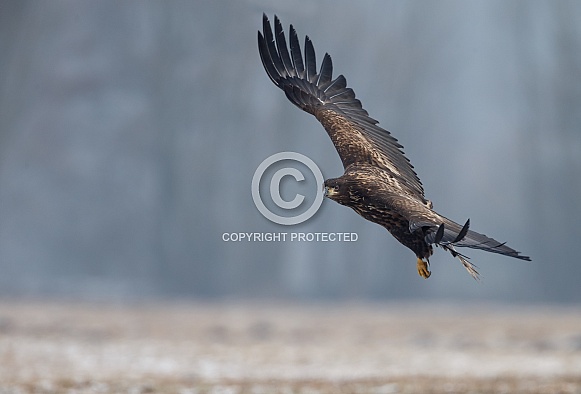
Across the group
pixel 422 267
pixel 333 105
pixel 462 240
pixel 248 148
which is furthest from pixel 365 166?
pixel 248 148

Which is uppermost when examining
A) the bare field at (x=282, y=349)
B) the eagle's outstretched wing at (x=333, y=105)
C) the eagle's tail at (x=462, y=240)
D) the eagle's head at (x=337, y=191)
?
the eagle's outstretched wing at (x=333, y=105)

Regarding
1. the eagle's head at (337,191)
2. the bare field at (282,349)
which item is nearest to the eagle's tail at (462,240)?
the eagle's head at (337,191)

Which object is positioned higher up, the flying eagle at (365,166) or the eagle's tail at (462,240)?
the flying eagle at (365,166)

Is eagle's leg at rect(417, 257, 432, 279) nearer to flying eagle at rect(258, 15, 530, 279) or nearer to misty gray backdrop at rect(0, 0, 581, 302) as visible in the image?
flying eagle at rect(258, 15, 530, 279)

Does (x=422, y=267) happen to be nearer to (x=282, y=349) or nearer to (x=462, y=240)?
(x=462, y=240)

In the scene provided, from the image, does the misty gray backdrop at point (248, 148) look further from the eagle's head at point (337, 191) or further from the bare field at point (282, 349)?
the eagle's head at point (337, 191)

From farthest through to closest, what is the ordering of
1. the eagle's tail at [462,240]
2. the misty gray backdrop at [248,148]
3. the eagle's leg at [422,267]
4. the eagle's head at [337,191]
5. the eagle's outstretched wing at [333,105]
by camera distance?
the misty gray backdrop at [248,148], the eagle's outstretched wing at [333,105], the eagle's head at [337,191], the eagle's leg at [422,267], the eagle's tail at [462,240]

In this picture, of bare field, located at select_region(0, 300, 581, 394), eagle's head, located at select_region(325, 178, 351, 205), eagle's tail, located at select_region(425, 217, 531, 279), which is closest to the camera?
eagle's tail, located at select_region(425, 217, 531, 279)

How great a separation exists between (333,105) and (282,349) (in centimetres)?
1765

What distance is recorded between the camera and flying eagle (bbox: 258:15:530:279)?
3.42 meters

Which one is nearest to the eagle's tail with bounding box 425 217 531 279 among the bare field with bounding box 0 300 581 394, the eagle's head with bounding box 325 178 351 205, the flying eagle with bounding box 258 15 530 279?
the flying eagle with bounding box 258 15 530 279

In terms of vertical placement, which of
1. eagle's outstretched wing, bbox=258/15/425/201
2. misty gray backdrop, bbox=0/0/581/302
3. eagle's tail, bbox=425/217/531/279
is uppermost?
misty gray backdrop, bbox=0/0/581/302

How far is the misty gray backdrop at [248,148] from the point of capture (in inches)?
1655

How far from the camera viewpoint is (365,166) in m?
4.58
